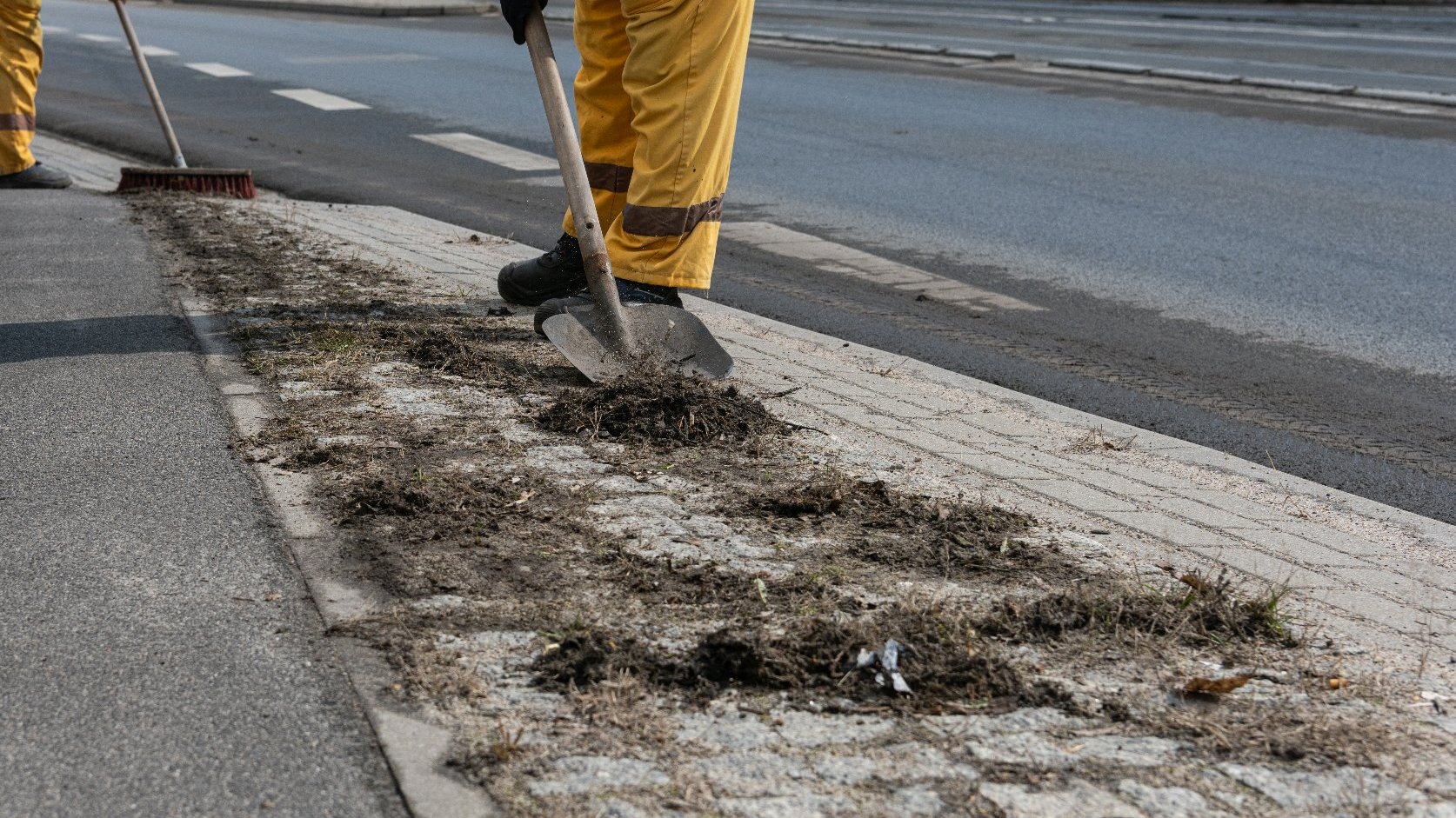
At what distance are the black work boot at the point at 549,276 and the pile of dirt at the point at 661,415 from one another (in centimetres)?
119

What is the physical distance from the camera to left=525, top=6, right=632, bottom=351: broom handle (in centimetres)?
423

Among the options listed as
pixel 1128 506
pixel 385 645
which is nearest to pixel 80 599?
pixel 385 645

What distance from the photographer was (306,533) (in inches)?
119

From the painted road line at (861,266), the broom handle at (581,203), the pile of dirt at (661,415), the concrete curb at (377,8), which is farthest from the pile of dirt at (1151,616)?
the concrete curb at (377,8)

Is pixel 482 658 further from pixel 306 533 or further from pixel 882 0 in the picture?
pixel 882 0

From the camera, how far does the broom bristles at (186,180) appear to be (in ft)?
24.8

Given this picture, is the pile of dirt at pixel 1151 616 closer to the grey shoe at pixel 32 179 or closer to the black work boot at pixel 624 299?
the black work boot at pixel 624 299

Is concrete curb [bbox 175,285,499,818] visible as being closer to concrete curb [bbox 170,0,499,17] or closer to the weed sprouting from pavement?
the weed sprouting from pavement

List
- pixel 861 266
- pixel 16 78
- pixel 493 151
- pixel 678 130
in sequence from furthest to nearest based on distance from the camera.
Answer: pixel 493 151 → pixel 16 78 → pixel 861 266 → pixel 678 130

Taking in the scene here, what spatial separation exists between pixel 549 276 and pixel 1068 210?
368cm

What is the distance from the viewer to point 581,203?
427 centimetres

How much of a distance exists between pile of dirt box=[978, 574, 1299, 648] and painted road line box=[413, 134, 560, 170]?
22.3 feet

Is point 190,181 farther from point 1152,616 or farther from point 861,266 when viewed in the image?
point 1152,616

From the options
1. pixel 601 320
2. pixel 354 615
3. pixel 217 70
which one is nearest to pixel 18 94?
pixel 601 320
